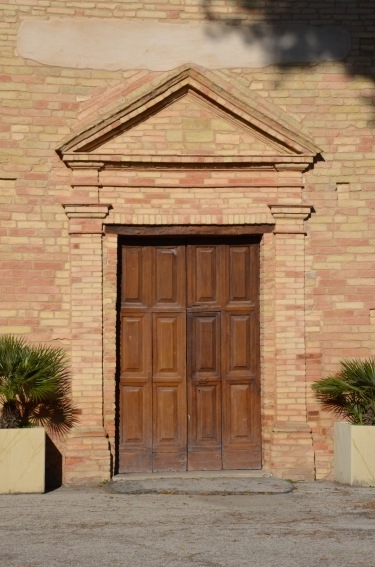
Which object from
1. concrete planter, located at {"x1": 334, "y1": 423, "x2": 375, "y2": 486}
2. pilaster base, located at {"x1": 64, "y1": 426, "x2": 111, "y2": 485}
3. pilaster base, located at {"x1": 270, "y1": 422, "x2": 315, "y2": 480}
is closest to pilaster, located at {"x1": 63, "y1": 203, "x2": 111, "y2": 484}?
pilaster base, located at {"x1": 64, "y1": 426, "x2": 111, "y2": 485}

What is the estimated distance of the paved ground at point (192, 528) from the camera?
8336 mm

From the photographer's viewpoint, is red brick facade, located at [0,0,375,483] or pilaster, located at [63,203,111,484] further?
red brick facade, located at [0,0,375,483]

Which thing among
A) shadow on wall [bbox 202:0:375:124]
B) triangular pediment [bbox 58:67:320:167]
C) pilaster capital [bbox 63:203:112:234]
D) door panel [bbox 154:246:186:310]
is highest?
shadow on wall [bbox 202:0:375:124]

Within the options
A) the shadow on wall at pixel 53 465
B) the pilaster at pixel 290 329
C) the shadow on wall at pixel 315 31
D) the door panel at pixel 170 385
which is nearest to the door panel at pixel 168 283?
the door panel at pixel 170 385

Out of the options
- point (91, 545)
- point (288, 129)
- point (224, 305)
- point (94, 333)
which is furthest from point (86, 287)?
point (91, 545)

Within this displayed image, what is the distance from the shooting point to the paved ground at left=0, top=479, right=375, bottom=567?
834 centimetres

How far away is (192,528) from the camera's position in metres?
9.43

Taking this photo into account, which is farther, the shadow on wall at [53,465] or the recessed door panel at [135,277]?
the recessed door panel at [135,277]

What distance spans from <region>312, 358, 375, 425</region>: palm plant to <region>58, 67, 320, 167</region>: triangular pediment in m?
2.36

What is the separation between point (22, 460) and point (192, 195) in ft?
11.3

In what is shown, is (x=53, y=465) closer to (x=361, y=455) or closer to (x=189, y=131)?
(x=361, y=455)

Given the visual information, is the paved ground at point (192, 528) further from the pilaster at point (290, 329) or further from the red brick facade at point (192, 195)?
the red brick facade at point (192, 195)

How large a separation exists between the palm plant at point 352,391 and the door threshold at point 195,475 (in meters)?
1.07

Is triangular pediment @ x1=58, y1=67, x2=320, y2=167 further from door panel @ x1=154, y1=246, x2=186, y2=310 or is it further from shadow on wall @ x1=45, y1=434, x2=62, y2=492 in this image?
shadow on wall @ x1=45, y1=434, x2=62, y2=492
